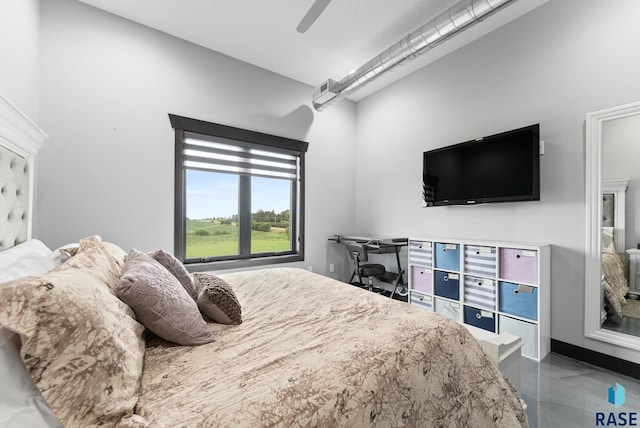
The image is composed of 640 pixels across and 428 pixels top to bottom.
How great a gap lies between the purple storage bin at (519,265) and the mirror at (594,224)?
0.41 meters

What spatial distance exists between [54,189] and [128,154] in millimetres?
646

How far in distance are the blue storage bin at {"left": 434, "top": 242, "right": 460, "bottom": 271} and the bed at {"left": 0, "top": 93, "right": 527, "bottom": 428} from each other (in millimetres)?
1594

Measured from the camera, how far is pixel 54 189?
7.73 feet

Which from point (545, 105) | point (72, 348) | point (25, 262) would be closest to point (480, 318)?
point (545, 105)

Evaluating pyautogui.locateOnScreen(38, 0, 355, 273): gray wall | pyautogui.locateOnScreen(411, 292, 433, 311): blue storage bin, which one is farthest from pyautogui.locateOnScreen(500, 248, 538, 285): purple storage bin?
pyautogui.locateOnScreen(38, 0, 355, 273): gray wall

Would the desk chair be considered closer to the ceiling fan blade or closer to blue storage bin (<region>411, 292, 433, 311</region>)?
blue storage bin (<region>411, 292, 433, 311</region>)

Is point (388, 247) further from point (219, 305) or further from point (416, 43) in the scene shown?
point (219, 305)

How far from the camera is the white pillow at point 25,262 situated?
100cm

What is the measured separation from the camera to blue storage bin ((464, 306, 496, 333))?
255cm

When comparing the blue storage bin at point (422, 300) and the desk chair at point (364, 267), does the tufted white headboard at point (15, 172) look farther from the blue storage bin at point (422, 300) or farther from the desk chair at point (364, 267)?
the blue storage bin at point (422, 300)

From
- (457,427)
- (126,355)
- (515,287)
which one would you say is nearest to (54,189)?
(126,355)

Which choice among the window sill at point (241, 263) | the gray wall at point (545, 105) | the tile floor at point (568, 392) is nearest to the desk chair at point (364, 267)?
the gray wall at point (545, 105)

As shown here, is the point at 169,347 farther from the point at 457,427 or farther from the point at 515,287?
the point at 515,287

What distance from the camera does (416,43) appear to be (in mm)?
2639
